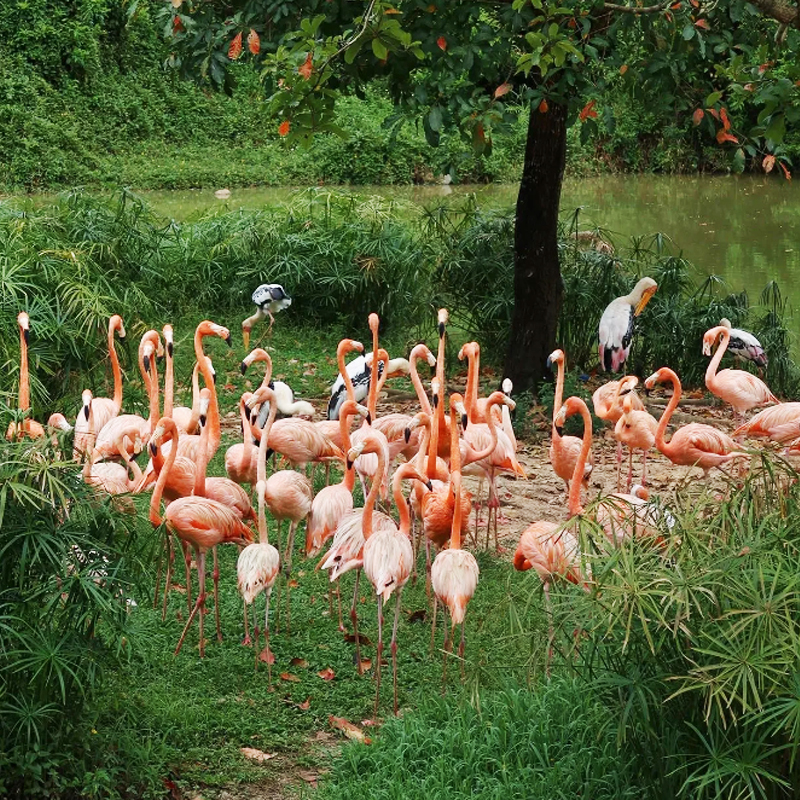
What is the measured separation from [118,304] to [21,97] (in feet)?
50.2

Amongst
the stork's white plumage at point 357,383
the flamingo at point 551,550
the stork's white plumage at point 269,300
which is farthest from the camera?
the stork's white plumage at point 269,300

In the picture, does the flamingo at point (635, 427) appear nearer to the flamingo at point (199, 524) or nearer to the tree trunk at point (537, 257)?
the tree trunk at point (537, 257)

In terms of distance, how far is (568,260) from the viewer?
10.2 m

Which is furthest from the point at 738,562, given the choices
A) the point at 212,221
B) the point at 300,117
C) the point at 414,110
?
the point at 212,221

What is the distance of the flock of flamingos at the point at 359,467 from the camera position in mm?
5141

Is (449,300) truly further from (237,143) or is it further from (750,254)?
(237,143)

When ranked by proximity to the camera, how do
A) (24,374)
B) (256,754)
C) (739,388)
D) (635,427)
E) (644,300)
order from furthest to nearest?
1. (644,300)
2. (739,388)
3. (635,427)
4. (24,374)
5. (256,754)

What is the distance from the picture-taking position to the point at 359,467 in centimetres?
651

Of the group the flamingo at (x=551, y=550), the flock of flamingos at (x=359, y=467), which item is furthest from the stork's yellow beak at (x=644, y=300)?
the flamingo at (x=551, y=550)

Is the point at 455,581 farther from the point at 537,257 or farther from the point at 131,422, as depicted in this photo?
the point at 537,257

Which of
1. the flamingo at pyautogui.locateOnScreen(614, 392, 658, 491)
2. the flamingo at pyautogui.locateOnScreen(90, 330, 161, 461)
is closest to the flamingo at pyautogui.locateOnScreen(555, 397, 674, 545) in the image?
the flamingo at pyautogui.locateOnScreen(614, 392, 658, 491)

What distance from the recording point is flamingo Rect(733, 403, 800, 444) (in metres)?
7.18

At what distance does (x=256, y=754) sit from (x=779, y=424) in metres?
3.96

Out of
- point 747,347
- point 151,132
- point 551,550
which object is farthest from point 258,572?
point 151,132
